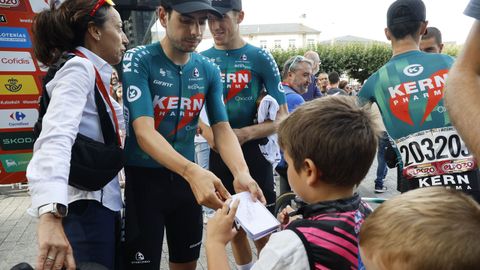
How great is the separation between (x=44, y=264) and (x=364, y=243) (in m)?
1.00

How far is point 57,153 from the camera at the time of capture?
1.40 metres

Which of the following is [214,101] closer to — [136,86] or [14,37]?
[136,86]

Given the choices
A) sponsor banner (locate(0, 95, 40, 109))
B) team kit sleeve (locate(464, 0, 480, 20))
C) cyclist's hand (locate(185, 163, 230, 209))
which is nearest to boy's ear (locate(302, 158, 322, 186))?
cyclist's hand (locate(185, 163, 230, 209))

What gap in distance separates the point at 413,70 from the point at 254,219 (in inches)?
64.2

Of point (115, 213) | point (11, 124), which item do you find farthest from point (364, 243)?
A: point (11, 124)

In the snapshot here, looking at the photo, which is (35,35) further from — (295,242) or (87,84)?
(295,242)

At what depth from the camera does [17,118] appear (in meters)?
4.87

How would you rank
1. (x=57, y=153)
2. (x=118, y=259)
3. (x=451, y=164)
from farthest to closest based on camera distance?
1. (x=451, y=164)
2. (x=118, y=259)
3. (x=57, y=153)

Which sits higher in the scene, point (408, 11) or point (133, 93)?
point (408, 11)

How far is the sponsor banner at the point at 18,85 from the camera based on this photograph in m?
4.74

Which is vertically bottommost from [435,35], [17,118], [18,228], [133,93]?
[18,228]

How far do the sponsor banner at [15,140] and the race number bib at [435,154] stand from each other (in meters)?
4.47

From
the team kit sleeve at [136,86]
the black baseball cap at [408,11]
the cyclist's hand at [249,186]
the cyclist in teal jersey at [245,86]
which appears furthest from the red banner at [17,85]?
the black baseball cap at [408,11]

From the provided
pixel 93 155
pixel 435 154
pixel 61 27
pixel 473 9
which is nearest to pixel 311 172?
pixel 473 9
